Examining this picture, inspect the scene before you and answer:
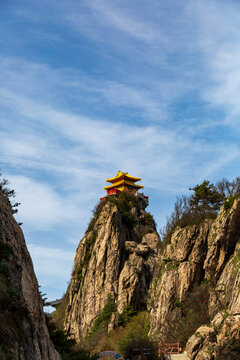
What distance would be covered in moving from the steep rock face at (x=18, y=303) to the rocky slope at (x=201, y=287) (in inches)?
754

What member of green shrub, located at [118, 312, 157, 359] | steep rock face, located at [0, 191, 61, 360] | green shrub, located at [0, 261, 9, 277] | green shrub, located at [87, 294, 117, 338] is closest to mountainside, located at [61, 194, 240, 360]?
green shrub, located at [87, 294, 117, 338]

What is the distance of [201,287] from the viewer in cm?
3891

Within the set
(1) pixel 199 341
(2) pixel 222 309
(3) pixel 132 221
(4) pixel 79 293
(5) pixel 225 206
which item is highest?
(3) pixel 132 221

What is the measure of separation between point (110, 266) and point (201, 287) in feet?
54.8

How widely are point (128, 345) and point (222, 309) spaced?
8174 mm

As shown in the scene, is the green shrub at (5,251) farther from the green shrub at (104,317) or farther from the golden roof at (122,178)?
the golden roof at (122,178)

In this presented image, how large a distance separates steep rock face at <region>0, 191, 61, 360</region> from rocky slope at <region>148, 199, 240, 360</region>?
1916cm

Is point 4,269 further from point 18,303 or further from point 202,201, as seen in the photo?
point 202,201

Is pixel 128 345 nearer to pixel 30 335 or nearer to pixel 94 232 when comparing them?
pixel 30 335

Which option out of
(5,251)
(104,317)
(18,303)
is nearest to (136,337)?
(104,317)

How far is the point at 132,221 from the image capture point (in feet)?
199

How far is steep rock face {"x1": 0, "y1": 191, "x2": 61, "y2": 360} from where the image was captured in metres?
10.6

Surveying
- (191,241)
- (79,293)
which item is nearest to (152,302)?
(191,241)

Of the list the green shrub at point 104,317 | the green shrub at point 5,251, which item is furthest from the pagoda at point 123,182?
the green shrub at point 5,251
